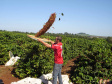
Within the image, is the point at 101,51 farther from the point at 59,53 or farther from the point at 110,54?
the point at 59,53

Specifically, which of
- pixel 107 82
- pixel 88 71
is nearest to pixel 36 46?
pixel 88 71

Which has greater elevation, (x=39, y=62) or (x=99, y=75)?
(x=39, y=62)

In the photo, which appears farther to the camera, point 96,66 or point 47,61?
point 47,61

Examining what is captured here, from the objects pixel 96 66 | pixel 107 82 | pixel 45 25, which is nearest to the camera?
pixel 45 25

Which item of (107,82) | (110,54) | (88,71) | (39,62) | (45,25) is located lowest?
(107,82)

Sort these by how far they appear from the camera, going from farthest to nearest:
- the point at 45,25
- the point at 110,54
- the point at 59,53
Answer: the point at 110,54 < the point at 45,25 < the point at 59,53

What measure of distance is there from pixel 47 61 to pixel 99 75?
90.3 inches

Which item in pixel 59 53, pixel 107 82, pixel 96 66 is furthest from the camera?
pixel 96 66

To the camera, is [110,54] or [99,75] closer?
[99,75]

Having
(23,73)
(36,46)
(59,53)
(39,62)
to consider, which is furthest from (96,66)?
(23,73)

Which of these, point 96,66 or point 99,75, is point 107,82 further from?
point 96,66

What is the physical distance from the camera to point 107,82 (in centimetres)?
424

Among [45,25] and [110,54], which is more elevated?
[45,25]

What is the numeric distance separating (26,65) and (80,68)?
2.32 m
